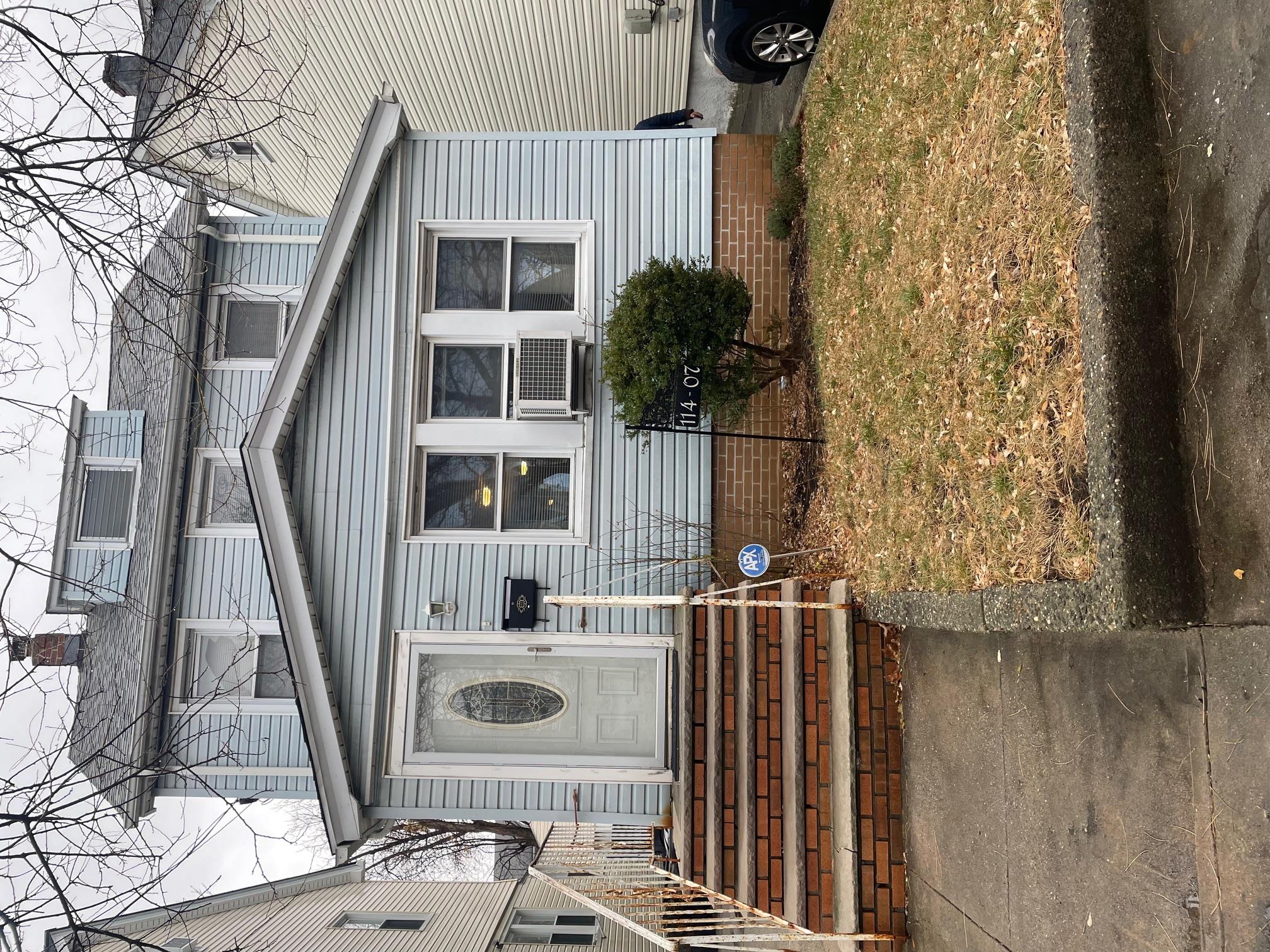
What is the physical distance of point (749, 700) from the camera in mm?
6863

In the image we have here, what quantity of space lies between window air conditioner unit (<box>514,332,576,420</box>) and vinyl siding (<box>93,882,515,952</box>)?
6952 mm

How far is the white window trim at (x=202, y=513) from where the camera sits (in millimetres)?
8695

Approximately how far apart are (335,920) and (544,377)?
8.49 m

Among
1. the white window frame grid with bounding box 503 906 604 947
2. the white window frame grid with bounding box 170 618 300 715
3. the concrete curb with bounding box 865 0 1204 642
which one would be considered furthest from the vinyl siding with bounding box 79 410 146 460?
the concrete curb with bounding box 865 0 1204 642

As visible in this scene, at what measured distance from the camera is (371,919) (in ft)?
35.7

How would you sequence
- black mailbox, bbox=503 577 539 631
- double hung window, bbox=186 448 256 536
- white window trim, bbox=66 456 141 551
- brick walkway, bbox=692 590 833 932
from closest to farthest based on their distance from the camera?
brick walkway, bbox=692 590 833 932, black mailbox, bbox=503 577 539 631, double hung window, bbox=186 448 256 536, white window trim, bbox=66 456 141 551

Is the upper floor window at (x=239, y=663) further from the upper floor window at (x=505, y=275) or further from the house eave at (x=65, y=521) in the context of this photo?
the upper floor window at (x=505, y=275)

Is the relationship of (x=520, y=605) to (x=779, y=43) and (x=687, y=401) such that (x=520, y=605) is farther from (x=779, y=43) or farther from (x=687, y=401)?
(x=779, y=43)

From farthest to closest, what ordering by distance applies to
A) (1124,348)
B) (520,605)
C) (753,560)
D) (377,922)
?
(377,922), (520,605), (753,560), (1124,348)

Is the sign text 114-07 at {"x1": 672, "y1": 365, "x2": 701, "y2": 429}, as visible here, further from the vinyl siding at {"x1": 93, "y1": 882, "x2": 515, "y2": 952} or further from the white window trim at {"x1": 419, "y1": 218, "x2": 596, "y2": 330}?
the vinyl siding at {"x1": 93, "y1": 882, "x2": 515, "y2": 952}

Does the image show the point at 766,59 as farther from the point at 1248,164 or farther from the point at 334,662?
the point at 334,662

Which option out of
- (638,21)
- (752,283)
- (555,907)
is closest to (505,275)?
(752,283)

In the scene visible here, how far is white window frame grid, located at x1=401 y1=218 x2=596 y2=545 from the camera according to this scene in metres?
8.31

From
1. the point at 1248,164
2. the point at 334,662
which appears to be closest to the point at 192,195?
the point at 334,662
